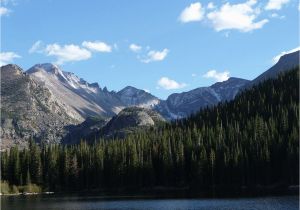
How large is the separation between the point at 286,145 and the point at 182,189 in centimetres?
4212

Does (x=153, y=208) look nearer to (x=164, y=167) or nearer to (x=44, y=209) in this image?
(x=44, y=209)

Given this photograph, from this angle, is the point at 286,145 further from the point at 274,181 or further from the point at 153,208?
the point at 153,208

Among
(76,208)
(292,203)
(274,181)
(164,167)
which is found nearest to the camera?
(292,203)

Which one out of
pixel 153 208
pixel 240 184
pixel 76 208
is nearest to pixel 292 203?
pixel 153 208

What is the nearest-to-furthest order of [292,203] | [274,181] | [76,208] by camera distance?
[292,203] < [76,208] < [274,181]

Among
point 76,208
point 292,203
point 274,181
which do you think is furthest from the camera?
point 274,181

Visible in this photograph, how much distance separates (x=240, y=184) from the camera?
588ft

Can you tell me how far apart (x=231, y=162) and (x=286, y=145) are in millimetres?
22982

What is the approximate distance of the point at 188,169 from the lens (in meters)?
194

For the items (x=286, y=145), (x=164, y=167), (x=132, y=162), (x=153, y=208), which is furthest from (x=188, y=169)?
(x=153, y=208)

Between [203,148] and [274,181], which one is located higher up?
[203,148]

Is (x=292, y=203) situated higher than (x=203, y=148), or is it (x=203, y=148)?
(x=203, y=148)

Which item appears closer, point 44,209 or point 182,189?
point 44,209

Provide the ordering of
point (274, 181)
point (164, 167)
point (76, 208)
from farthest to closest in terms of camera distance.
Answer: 1. point (164, 167)
2. point (274, 181)
3. point (76, 208)
